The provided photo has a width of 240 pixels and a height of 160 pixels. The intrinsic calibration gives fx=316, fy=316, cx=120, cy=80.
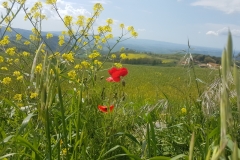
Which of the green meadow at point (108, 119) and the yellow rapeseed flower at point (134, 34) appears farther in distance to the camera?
the yellow rapeseed flower at point (134, 34)

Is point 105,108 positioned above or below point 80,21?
Result: below

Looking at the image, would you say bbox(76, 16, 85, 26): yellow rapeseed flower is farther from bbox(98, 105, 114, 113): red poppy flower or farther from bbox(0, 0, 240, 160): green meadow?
bbox(98, 105, 114, 113): red poppy flower

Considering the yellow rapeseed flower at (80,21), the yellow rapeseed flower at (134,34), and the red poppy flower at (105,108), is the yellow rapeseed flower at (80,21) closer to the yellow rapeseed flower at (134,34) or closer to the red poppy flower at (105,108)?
the yellow rapeseed flower at (134,34)

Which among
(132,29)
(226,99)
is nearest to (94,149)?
(226,99)

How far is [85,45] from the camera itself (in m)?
3.48

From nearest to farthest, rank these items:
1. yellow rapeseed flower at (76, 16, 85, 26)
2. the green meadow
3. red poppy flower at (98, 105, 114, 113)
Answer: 1. the green meadow
2. red poppy flower at (98, 105, 114, 113)
3. yellow rapeseed flower at (76, 16, 85, 26)

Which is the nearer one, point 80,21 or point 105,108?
point 105,108

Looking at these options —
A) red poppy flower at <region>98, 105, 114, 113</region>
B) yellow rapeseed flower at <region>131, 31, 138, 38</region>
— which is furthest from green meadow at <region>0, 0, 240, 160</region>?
yellow rapeseed flower at <region>131, 31, 138, 38</region>

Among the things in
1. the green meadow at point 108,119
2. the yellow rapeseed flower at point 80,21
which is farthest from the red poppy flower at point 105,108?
the yellow rapeseed flower at point 80,21

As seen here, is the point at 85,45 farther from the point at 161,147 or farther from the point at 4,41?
the point at 161,147

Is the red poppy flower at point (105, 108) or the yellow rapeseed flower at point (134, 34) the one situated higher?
the yellow rapeseed flower at point (134, 34)

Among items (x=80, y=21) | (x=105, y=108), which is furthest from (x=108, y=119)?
(x=80, y=21)

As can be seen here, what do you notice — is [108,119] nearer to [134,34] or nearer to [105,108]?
[105,108]

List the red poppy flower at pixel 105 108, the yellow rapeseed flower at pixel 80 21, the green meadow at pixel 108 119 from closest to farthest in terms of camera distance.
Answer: the green meadow at pixel 108 119, the red poppy flower at pixel 105 108, the yellow rapeseed flower at pixel 80 21
